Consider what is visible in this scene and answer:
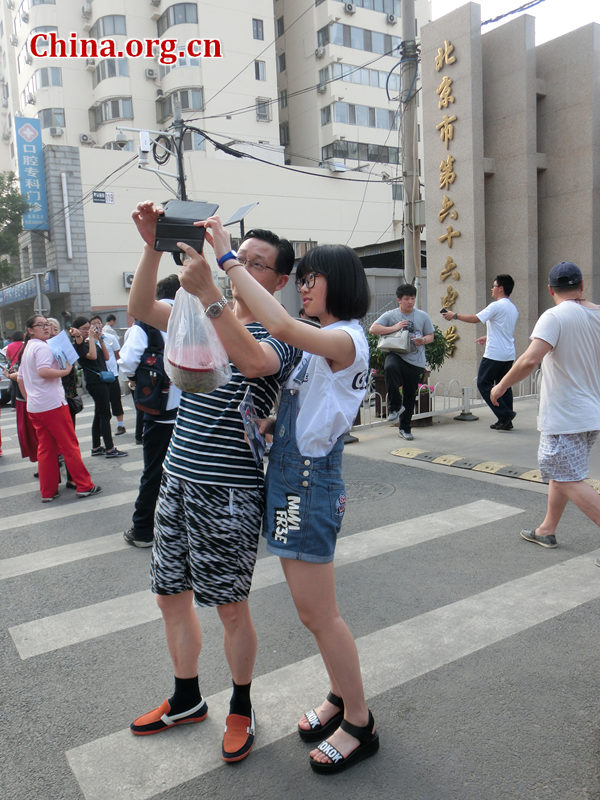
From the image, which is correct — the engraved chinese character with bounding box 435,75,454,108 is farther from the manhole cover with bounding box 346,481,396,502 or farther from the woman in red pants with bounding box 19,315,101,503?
the woman in red pants with bounding box 19,315,101,503

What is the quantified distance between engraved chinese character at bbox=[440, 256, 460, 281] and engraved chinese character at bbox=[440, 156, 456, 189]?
138 centimetres

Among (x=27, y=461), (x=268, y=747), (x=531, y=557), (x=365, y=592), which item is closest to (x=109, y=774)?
(x=268, y=747)

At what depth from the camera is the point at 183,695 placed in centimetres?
261

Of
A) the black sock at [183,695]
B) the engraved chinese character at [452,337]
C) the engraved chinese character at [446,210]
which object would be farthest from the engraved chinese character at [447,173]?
the black sock at [183,695]

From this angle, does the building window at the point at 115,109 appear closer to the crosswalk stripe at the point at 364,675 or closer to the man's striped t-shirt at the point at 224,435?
the crosswalk stripe at the point at 364,675

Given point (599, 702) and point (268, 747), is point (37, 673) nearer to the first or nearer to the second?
Answer: point (268, 747)

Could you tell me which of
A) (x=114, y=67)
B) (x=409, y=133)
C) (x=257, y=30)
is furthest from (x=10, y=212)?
(x=409, y=133)

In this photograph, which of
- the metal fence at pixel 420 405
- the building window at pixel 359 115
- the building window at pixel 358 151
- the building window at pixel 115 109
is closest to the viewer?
the metal fence at pixel 420 405

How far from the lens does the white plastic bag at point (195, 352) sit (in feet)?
6.84

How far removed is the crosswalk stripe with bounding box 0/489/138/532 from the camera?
19.0ft

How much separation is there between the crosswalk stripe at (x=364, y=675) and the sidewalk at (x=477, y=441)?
2567 mm

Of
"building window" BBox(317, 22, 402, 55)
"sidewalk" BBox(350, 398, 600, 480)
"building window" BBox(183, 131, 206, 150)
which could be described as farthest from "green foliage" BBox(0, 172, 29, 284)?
"sidewalk" BBox(350, 398, 600, 480)

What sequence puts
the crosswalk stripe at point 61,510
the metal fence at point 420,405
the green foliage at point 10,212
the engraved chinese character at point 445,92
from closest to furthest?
1. the crosswalk stripe at point 61,510
2. the metal fence at point 420,405
3. the engraved chinese character at point 445,92
4. the green foliage at point 10,212

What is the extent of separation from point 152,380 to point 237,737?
284 centimetres
